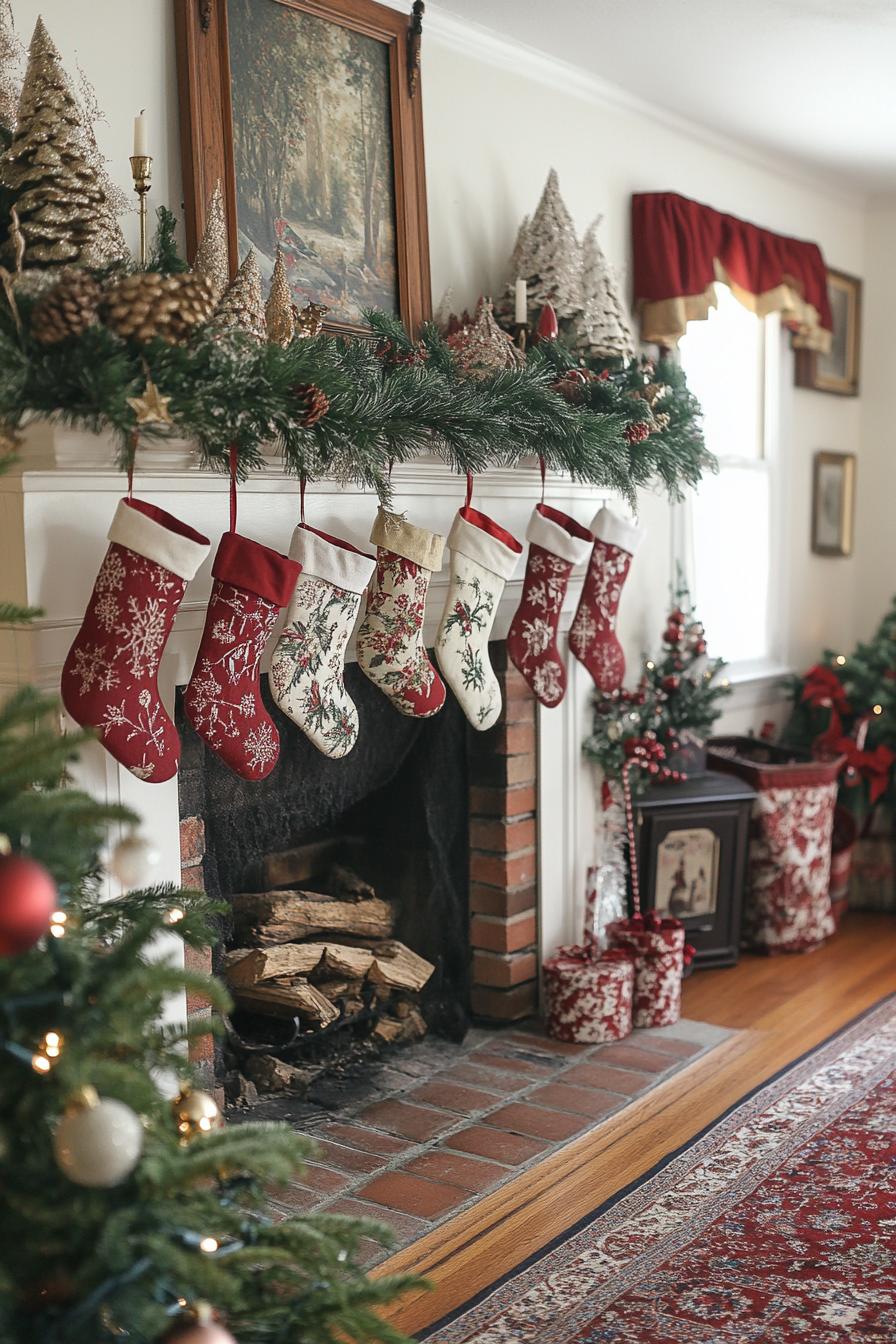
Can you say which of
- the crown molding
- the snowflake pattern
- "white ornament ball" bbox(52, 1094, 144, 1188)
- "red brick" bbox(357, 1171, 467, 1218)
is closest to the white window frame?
the crown molding

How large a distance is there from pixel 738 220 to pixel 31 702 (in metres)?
3.08

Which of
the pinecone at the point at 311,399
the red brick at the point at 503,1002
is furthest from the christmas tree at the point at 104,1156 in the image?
the red brick at the point at 503,1002

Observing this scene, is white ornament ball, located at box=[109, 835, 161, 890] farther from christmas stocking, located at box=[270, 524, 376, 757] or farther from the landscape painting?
the landscape painting

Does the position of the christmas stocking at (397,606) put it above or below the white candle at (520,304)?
below

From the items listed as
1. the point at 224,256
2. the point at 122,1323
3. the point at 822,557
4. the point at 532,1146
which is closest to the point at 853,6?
the point at 224,256

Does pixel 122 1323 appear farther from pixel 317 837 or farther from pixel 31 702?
pixel 317 837

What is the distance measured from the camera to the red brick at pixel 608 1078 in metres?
2.85

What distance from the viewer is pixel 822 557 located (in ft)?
15.4

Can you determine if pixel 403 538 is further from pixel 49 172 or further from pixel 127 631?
pixel 49 172

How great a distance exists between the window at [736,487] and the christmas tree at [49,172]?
2289 millimetres

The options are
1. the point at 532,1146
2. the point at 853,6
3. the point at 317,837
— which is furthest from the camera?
the point at 317,837

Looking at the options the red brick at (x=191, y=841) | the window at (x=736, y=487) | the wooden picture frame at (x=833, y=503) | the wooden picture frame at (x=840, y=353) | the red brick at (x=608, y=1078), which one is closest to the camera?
the red brick at (x=191, y=841)

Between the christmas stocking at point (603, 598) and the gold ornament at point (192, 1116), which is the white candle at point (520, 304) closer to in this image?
the christmas stocking at point (603, 598)

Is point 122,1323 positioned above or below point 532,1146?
above
